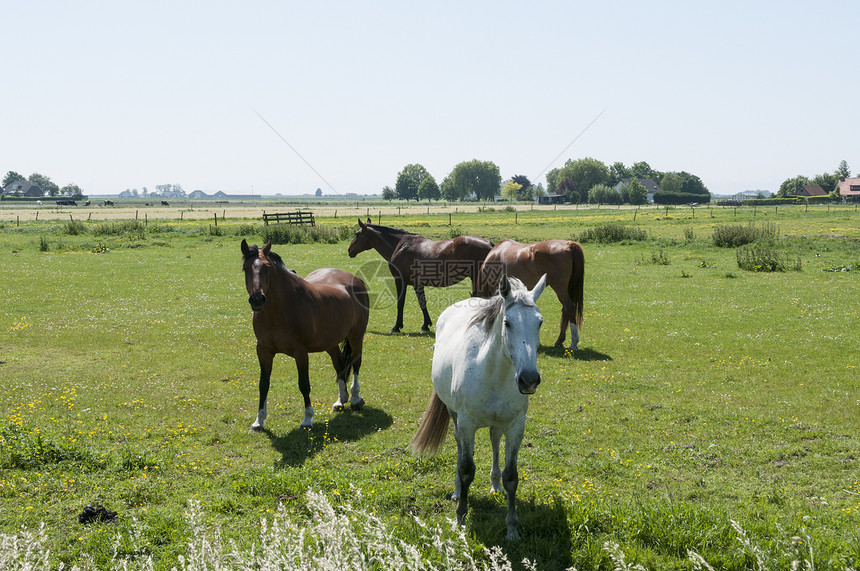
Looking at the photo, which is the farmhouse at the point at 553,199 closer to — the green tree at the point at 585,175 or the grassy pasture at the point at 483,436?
the green tree at the point at 585,175

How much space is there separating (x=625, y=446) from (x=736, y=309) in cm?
1077

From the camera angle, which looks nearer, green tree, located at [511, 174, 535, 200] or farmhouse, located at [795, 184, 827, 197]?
farmhouse, located at [795, 184, 827, 197]

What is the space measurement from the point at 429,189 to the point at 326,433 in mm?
160322

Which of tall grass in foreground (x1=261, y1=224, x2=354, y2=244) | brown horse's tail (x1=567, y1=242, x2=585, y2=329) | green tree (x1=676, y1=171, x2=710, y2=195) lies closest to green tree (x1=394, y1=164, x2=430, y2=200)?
green tree (x1=676, y1=171, x2=710, y2=195)

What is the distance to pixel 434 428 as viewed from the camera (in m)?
6.31

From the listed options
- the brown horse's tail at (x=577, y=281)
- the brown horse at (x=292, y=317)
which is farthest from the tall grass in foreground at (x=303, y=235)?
the brown horse at (x=292, y=317)

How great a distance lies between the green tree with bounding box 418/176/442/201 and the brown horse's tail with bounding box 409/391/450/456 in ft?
522

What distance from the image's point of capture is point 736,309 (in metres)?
15.9

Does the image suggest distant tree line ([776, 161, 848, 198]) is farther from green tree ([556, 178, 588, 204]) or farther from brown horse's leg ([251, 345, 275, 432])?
brown horse's leg ([251, 345, 275, 432])

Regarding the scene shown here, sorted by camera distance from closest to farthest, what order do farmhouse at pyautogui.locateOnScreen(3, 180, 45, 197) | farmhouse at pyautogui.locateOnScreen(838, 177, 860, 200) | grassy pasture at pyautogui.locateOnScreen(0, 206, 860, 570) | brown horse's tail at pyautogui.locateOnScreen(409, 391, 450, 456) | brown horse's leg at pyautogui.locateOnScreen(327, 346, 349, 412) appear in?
1. grassy pasture at pyautogui.locateOnScreen(0, 206, 860, 570)
2. brown horse's tail at pyautogui.locateOnScreen(409, 391, 450, 456)
3. brown horse's leg at pyautogui.locateOnScreen(327, 346, 349, 412)
4. farmhouse at pyautogui.locateOnScreen(838, 177, 860, 200)
5. farmhouse at pyautogui.locateOnScreen(3, 180, 45, 197)

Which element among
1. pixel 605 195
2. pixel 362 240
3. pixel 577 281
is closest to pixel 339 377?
pixel 577 281

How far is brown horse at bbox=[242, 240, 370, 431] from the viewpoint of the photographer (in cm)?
771

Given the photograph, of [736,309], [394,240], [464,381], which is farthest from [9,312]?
[736,309]

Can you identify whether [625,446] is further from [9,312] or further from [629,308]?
[9,312]
